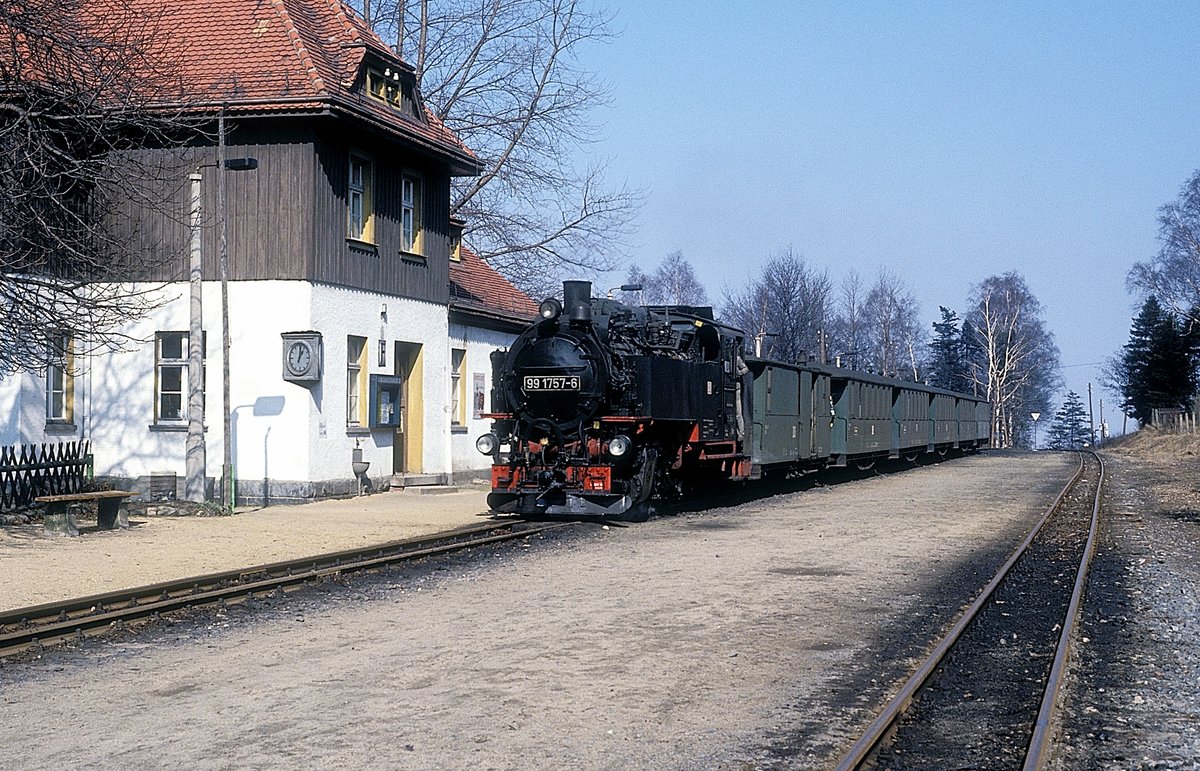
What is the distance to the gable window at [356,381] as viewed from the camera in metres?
22.0

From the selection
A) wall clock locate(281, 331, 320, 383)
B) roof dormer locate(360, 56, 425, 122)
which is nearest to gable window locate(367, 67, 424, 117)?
roof dormer locate(360, 56, 425, 122)

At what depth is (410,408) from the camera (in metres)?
24.2

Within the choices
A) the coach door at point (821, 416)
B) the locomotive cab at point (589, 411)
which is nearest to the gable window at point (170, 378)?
the locomotive cab at point (589, 411)

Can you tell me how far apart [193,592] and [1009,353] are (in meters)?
74.7

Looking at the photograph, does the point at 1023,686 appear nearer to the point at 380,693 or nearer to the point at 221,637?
the point at 380,693

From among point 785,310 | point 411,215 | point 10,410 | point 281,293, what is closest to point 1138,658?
point 281,293

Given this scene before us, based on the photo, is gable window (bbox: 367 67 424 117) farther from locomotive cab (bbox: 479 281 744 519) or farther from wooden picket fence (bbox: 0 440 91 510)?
wooden picket fence (bbox: 0 440 91 510)

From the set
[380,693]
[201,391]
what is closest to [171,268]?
[201,391]

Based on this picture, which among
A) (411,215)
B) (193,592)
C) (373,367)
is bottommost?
(193,592)

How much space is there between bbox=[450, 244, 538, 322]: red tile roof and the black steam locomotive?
6739mm

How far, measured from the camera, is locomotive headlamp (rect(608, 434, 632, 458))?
1642cm

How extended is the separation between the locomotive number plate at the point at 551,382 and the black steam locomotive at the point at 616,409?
2cm

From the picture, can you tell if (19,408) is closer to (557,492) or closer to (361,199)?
(361,199)

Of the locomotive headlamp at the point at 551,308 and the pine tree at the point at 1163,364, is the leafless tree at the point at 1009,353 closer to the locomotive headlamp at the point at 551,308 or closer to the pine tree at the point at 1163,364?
the pine tree at the point at 1163,364
